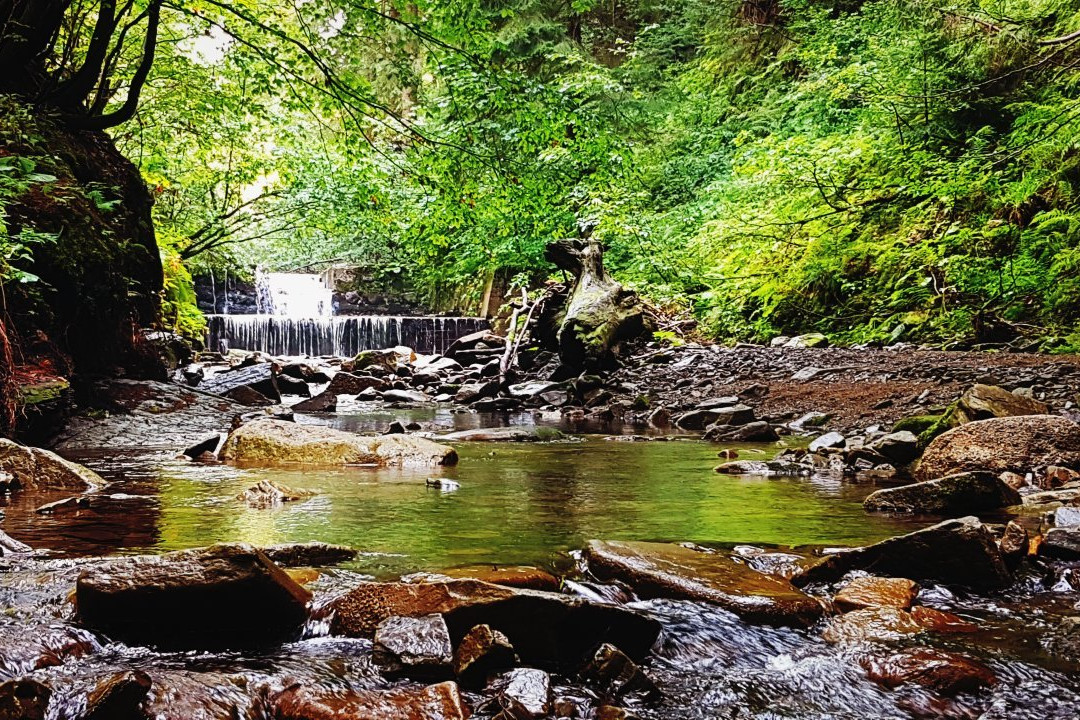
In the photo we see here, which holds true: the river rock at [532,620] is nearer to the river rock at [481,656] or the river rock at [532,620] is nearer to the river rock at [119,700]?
the river rock at [481,656]

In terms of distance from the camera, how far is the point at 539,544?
140 inches

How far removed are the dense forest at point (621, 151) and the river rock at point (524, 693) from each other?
495cm

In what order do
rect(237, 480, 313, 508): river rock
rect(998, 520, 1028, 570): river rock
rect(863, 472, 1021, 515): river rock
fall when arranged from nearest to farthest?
1. rect(998, 520, 1028, 570): river rock
2. rect(863, 472, 1021, 515): river rock
3. rect(237, 480, 313, 508): river rock

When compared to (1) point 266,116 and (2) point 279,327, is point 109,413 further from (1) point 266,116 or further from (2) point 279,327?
(2) point 279,327

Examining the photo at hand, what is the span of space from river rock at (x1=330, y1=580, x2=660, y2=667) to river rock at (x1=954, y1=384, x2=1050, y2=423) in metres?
4.25

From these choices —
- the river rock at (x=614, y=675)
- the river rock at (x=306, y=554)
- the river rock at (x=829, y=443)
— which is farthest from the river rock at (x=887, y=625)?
the river rock at (x=829, y=443)

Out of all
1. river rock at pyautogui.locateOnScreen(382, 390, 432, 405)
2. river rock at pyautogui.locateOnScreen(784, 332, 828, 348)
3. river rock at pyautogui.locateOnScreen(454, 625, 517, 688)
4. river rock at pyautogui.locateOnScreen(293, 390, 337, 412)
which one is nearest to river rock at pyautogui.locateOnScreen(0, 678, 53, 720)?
river rock at pyautogui.locateOnScreen(454, 625, 517, 688)

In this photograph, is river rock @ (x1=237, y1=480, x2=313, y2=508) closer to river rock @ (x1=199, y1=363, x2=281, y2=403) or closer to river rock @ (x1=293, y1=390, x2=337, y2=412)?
river rock @ (x1=199, y1=363, x2=281, y2=403)

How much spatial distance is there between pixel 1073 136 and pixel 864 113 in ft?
21.4

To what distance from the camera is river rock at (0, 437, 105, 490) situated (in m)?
4.69

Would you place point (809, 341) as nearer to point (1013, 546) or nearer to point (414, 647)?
point (1013, 546)

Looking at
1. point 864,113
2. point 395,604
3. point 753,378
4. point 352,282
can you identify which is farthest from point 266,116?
point 352,282

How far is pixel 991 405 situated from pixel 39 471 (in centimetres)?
686

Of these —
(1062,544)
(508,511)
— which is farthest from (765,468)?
(1062,544)
